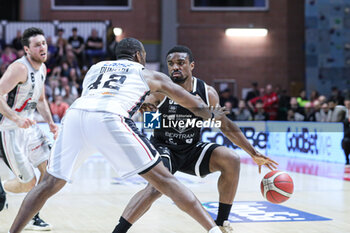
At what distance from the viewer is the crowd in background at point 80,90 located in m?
16.0

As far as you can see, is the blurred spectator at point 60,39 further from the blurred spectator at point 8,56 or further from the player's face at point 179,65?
the player's face at point 179,65

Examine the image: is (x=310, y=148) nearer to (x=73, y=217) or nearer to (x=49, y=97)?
(x=49, y=97)

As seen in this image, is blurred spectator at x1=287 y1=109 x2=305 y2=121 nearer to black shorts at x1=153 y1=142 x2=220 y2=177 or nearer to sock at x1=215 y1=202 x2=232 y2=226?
sock at x1=215 y1=202 x2=232 y2=226

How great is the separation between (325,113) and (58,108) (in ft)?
23.1

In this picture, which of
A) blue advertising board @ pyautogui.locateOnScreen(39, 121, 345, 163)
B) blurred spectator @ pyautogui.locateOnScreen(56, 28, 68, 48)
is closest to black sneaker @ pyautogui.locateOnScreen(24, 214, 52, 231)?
blue advertising board @ pyautogui.locateOnScreen(39, 121, 345, 163)

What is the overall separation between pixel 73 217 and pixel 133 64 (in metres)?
2.75

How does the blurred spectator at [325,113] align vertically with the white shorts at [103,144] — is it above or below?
below

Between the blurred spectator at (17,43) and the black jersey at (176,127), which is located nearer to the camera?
the black jersey at (176,127)

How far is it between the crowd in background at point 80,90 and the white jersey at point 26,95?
9.45 metres

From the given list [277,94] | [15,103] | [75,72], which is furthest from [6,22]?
[15,103]

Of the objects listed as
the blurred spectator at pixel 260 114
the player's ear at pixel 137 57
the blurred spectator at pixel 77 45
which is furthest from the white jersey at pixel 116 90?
the blurred spectator at pixel 77 45

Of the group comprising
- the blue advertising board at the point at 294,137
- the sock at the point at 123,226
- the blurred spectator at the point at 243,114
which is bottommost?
the blue advertising board at the point at 294,137

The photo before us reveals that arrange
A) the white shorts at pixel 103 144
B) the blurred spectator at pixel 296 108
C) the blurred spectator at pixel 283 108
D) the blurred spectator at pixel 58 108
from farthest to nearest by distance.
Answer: the blurred spectator at pixel 283 108, the blurred spectator at pixel 296 108, the blurred spectator at pixel 58 108, the white shorts at pixel 103 144

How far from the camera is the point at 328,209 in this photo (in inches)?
289
